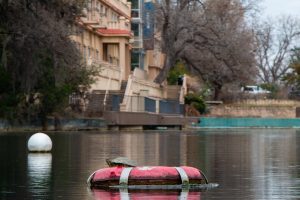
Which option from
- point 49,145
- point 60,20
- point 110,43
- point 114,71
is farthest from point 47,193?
point 110,43

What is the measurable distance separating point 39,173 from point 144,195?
223 inches

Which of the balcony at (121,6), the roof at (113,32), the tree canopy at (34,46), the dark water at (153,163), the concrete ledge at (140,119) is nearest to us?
the dark water at (153,163)

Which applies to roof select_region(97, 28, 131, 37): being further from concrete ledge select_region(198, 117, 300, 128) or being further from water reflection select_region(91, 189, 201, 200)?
water reflection select_region(91, 189, 201, 200)

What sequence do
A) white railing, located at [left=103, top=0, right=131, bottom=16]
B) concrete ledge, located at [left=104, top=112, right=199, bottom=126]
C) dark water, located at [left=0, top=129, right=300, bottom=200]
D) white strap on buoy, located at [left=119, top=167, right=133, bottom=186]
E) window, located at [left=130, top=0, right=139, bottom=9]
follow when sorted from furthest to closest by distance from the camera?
window, located at [left=130, top=0, right=139, bottom=9]
white railing, located at [left=103, top=0, right=131, bottom=16]
concrete ledge, located at [left=104, top=112, right=199, bottom=126]
white strap on buoy, located at [left=119, top=167, right=133, bottom=186]
dark water, located at [left=0, top=129, right=300, bottom=200]

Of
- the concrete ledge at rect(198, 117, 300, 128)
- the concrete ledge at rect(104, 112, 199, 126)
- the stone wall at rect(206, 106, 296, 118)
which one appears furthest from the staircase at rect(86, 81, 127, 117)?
the stone wall at rect(206, 106, 296, 118)

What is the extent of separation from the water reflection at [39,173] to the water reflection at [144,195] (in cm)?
101

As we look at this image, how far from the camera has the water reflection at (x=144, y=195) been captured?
44.9 feet

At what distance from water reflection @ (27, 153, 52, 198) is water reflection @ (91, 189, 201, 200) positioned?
1.01 metres

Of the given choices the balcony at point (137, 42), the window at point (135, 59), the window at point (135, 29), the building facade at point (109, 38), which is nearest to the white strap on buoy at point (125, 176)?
the building facade at point (109, 38)

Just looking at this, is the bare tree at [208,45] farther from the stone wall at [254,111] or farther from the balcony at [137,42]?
the balcony at [137,42]

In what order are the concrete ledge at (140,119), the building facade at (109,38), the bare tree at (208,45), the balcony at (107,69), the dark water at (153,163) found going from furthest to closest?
1. the bare tree at (208,45)
2. the building facade at (109,38)
3. the balcony at (107,69)
4. the concrete ledge at (140,119)
5. the dark water at (153,163)

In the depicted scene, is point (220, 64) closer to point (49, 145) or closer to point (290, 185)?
point (49, 145)

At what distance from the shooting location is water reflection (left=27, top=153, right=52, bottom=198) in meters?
15.3

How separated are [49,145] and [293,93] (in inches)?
3359
